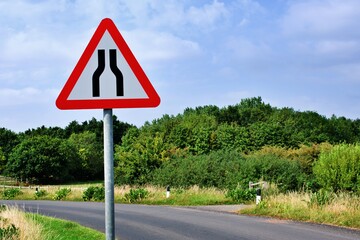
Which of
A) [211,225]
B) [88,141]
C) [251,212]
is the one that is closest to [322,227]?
[211,225]

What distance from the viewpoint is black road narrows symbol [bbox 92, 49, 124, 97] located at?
14.9 feet

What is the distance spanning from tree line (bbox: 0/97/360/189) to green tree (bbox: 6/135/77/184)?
0.51ft

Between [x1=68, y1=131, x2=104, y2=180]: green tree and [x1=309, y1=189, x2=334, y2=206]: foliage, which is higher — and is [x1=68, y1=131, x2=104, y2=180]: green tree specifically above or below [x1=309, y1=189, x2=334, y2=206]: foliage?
A: above

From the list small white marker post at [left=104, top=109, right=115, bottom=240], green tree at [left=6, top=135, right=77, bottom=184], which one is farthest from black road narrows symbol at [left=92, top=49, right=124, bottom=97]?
green tree at [left=6, top=135, right=77, bottom=184]

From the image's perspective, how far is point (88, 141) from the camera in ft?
309

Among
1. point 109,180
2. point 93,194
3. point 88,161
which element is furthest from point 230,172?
point 88,161

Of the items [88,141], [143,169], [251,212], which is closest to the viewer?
[251,212]

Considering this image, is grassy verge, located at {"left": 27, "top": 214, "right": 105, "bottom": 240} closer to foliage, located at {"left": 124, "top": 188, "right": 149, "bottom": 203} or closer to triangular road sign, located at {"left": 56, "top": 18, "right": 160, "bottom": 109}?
triangular road sign, located at {"left": 56, "top": 18, "right": 160, "bottom": 109}

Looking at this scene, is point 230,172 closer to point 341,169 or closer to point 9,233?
point 341,169

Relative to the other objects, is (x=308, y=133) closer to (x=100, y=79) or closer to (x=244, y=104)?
(x=244, y=104)

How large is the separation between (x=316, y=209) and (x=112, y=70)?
12838 mm

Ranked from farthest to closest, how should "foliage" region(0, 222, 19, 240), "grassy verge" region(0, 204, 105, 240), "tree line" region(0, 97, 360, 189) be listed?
"tree line" region(0, 97, 360, 189) < "grassy verge" region(0, 204, 105, 240) < "foliage" region(0, 222, 19, 240)

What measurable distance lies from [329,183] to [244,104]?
230ft

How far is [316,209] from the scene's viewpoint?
629 inches
